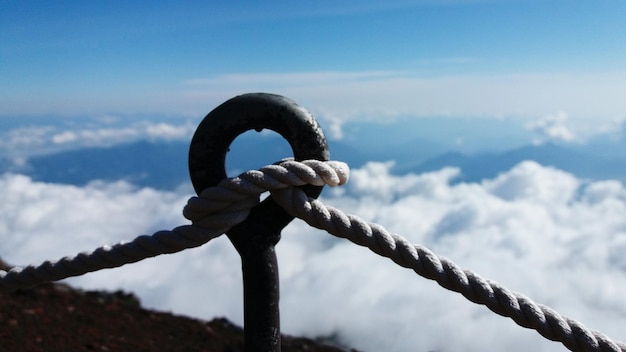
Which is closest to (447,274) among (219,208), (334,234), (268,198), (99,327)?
(334,234)

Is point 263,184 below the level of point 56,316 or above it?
above

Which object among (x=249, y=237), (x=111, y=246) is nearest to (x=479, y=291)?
(x=249, y=237)

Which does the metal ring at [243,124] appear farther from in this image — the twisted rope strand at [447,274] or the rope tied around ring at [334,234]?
the twisted rope strand at [447,274]

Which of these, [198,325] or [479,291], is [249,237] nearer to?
[479,291]

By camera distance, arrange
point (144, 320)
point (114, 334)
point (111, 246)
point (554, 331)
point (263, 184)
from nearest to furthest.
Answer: point (554, 331)
point (263, 184)
point (111, 246)
point (114, 334)
point (144, 320)

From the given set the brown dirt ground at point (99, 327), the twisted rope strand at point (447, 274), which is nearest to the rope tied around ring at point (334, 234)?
the twisted rope strand at point (447, 274)

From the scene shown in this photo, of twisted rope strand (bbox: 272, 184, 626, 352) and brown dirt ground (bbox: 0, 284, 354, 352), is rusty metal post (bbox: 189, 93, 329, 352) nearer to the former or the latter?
twisted rope strand (bbox: 272, 184, 626, 352)
